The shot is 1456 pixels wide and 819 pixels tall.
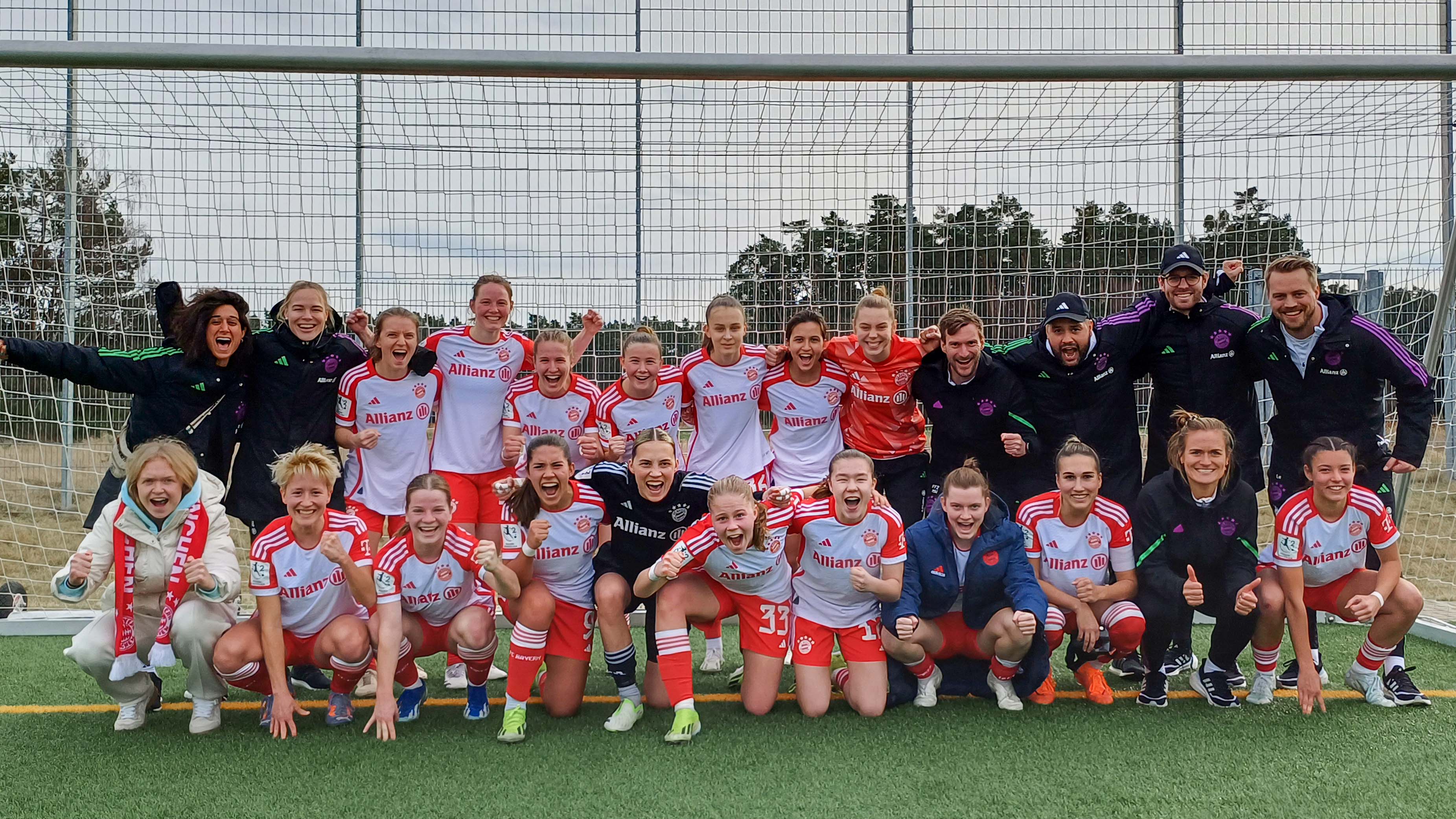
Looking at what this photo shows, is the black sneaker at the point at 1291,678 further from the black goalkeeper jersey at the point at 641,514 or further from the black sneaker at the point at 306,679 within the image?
the black sneaker at the point at 306,679

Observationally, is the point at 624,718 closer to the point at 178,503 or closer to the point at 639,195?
the point at 178,503

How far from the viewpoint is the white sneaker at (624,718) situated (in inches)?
135

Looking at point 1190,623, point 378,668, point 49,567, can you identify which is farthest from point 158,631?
point 1190,623

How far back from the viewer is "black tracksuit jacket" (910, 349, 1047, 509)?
13.8 feet

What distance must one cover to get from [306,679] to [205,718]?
0.59m

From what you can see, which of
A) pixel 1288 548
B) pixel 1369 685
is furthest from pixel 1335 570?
pixel 1369 685

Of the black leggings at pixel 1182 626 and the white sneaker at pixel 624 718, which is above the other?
the black leggings at pixel 1182 626

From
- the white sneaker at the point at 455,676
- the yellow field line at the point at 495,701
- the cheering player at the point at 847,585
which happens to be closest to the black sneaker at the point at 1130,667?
the yellow field line at the point at 495,701

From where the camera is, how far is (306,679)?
4035mm

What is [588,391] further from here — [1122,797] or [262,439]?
[1122,797]

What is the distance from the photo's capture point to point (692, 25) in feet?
18.1

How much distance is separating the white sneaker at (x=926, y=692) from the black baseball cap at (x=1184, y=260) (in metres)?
1.97

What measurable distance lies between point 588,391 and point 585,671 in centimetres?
129

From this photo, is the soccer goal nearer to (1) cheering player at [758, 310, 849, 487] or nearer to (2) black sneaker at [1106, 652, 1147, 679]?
(1) cheering player at [758, 310, 849, 487]
